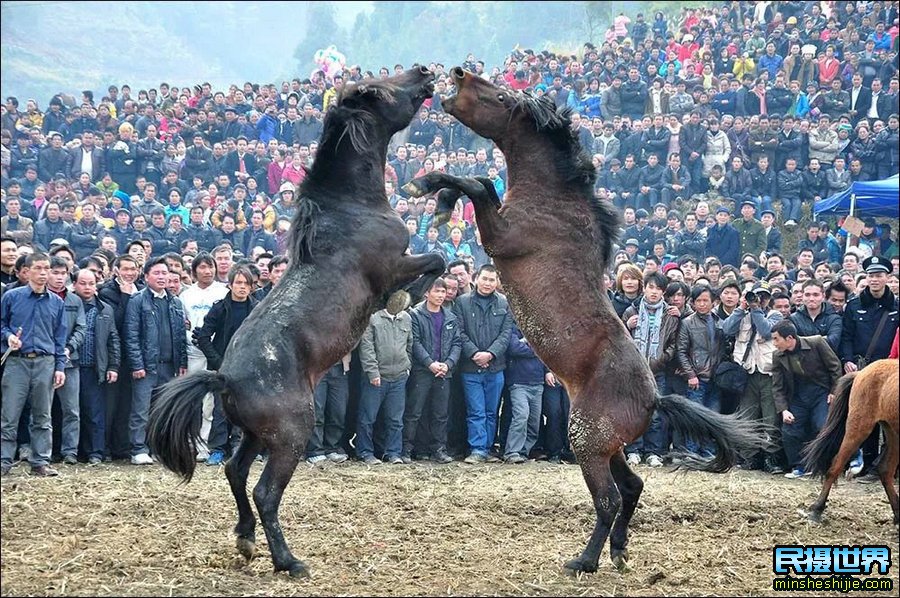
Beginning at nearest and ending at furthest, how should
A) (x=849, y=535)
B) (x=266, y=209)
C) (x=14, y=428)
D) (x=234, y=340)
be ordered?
1. (x=234, y=340)
2. (x=849, y=535)
3. (x=14, y=428)
4. (x=266, y=209)

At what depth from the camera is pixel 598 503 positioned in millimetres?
5695

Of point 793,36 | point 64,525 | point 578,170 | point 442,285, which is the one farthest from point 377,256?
point 793,36

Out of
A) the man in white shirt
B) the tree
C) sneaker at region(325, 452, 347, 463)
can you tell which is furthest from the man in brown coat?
the tree

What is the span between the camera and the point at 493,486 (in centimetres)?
836

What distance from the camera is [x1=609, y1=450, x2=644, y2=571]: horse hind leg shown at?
232 inches

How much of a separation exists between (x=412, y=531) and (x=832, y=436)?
3.76 metres

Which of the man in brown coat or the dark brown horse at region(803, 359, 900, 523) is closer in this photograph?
the dark brown horse at region(803, 359, 900, 523)

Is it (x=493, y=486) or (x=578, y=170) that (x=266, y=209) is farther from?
(x=578, y=170)

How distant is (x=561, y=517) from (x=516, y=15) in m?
60.2

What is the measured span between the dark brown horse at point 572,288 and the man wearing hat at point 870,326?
385cm

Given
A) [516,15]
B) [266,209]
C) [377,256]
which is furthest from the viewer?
[516,15]

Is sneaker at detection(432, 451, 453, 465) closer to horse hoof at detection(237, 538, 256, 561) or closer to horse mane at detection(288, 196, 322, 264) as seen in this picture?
horse hoof at detection(237, 538, 256, 561)

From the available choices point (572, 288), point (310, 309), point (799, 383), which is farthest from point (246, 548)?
point (799, 383)

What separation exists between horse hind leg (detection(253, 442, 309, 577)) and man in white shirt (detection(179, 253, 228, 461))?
4156mm
